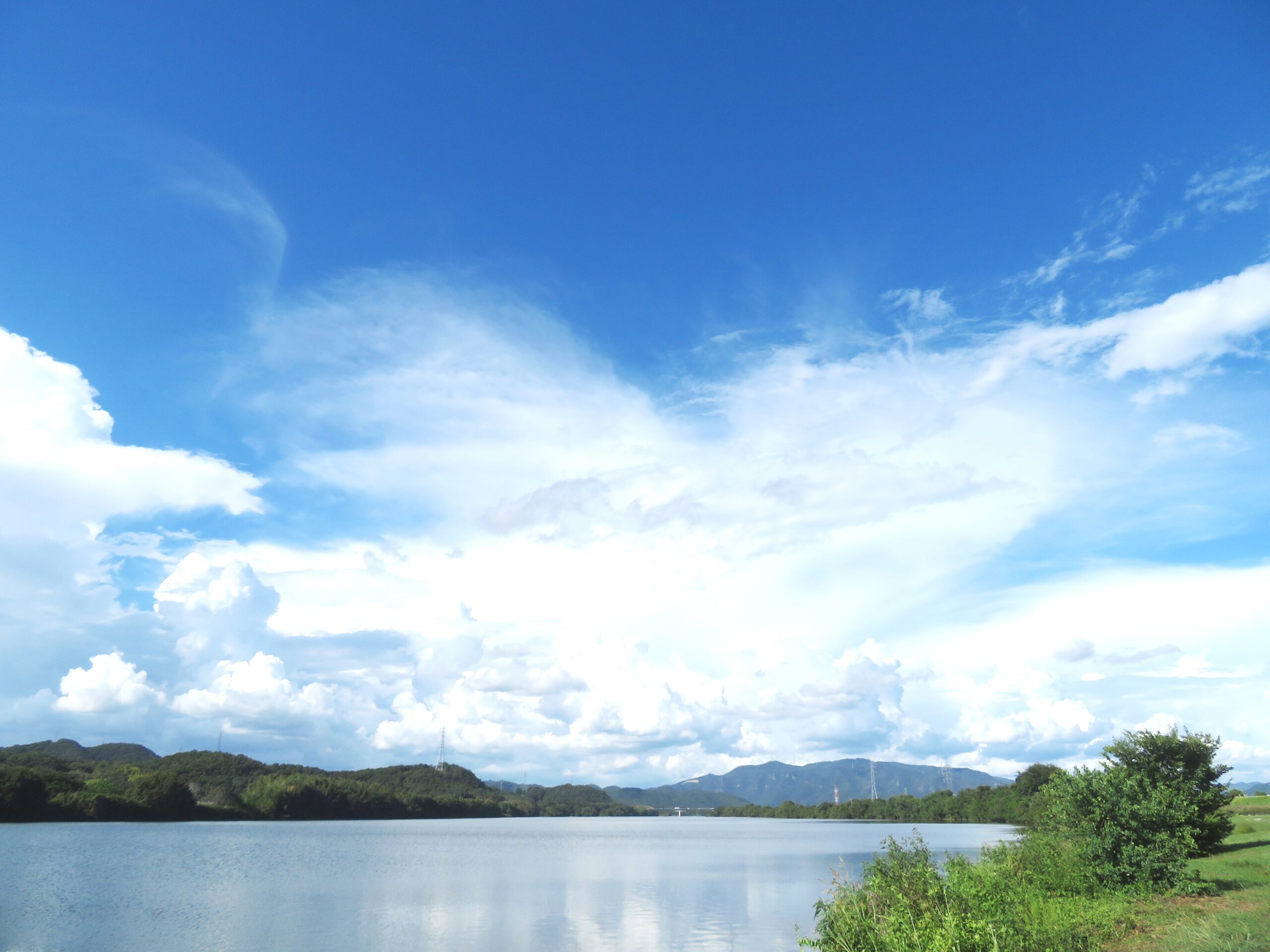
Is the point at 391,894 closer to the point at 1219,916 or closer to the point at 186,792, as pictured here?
the point at 1219,916

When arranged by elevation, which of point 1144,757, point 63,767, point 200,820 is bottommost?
point 200,820

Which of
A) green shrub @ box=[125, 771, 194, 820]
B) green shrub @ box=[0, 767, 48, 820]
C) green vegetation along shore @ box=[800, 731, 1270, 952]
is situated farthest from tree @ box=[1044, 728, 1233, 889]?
green shrub @ box=[125, 771, 194, 820]

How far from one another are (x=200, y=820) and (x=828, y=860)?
124m

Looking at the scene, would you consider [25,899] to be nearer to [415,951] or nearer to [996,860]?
[415,951]

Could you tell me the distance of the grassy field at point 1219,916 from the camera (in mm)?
17438

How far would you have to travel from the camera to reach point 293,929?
31.0 meters

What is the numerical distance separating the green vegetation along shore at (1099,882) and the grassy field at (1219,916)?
7cm

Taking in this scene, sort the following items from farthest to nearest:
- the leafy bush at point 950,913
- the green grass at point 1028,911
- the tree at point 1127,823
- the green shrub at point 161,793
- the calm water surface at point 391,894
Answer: the green shrub at point 161,793 → the calm water surface at point 391,894 → the tree at point 1127,823 → the green grass at point 1028,911 → the leafy bush at point 950,913

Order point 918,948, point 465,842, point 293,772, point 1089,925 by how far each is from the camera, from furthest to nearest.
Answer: point 293,772 → point 465,842 → point 1089,925 → point 918,948

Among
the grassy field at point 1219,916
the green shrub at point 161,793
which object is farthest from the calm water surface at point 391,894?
the green shrub at point 161,793

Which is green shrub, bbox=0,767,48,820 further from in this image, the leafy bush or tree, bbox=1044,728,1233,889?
tree, bbox=1044,728,1233,889

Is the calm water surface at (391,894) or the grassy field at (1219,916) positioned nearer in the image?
the grassy field at (1219,916)

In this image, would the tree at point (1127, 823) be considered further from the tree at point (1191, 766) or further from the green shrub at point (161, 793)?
the green shrub at point (161, 793)

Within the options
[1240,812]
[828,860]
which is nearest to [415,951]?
[828,860]
